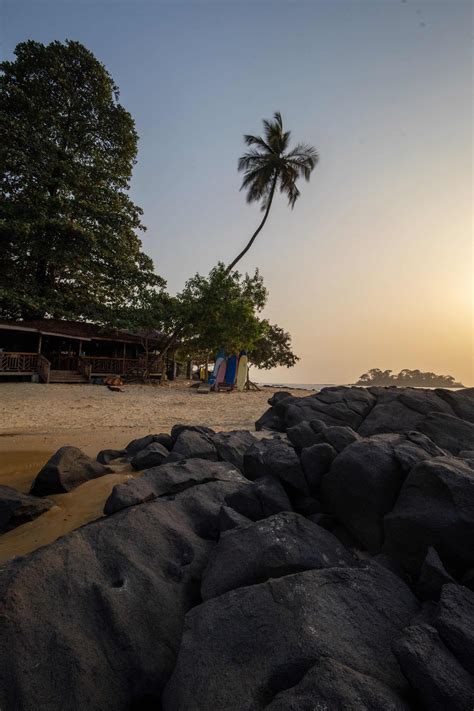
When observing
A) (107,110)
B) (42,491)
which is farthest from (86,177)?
(42,491)

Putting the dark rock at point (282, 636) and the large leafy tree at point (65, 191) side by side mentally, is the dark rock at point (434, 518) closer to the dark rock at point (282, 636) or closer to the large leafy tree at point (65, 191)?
the dark rock at point (282, 636)

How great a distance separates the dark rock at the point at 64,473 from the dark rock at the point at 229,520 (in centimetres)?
310

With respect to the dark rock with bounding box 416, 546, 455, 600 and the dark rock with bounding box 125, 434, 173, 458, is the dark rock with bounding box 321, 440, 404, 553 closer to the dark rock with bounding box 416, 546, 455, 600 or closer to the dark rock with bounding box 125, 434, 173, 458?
the dark rock with bounding box 416, 546, 455, 600

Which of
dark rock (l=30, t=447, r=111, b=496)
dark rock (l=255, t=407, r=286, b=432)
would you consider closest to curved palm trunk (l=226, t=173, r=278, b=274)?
dark rock (l=255, t=407, r=286, b=432)

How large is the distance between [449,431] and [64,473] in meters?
7.81

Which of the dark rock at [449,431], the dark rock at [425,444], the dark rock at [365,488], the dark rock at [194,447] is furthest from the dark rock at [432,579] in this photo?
the dark rock at [449,431]

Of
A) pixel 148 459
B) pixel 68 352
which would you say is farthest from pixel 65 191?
pixel 148 459

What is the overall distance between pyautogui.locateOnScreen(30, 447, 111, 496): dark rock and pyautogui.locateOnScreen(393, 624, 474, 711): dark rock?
519 centimetres

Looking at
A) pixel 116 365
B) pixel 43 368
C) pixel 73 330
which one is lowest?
pixel 43 368

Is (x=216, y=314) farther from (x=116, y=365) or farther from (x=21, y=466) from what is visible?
(x=21, y=466)

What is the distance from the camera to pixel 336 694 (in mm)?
1785

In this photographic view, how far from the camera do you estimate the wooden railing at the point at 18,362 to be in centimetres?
2116

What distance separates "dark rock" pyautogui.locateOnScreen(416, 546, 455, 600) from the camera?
2.80 metres

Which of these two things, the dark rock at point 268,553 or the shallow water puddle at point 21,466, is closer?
the dark rock at point 268,553
